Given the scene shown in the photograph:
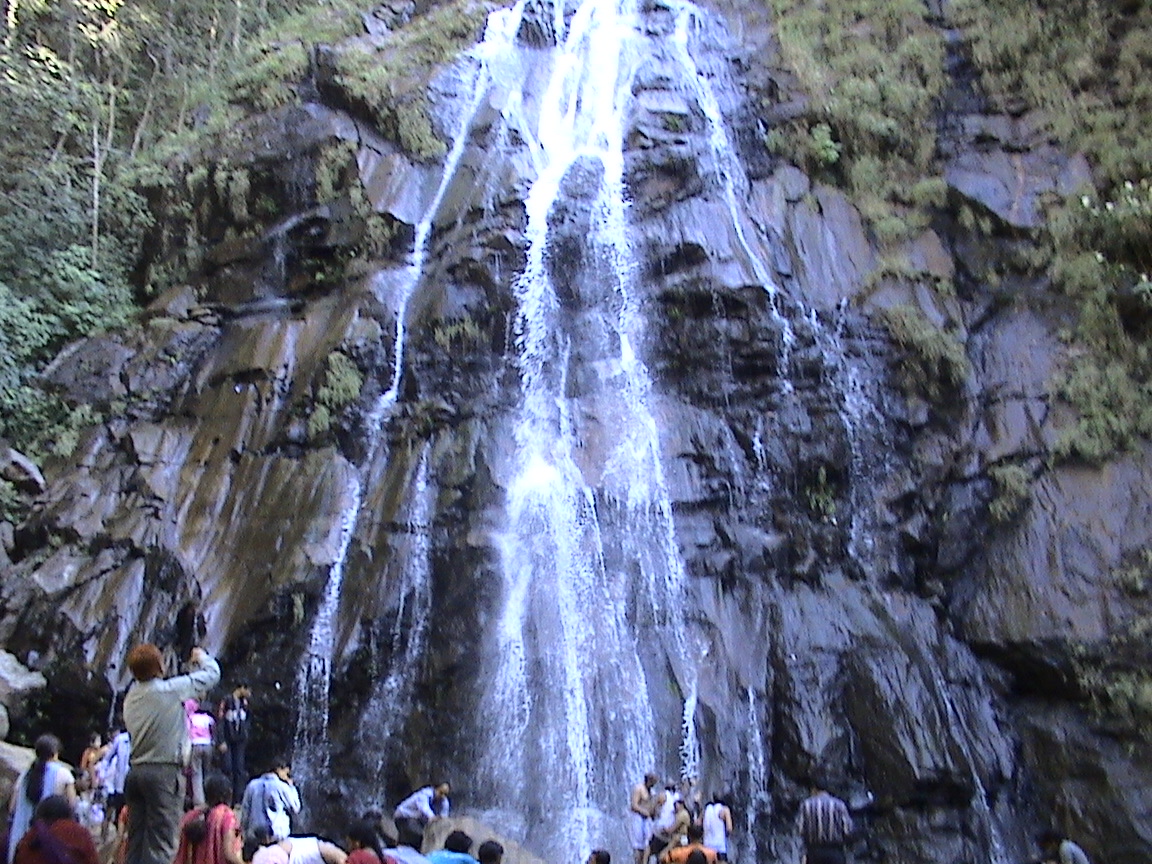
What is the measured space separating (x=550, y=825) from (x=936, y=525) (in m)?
7.06

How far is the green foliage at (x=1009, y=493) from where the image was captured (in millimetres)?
14133

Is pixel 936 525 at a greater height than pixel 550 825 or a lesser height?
greater

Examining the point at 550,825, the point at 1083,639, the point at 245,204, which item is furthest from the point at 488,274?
the point at 1083,639

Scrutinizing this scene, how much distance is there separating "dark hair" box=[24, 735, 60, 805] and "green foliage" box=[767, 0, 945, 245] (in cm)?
1463

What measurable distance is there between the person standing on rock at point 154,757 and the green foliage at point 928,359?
12400mm

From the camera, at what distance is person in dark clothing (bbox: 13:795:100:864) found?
4898 mm

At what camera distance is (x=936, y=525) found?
14.7 metres

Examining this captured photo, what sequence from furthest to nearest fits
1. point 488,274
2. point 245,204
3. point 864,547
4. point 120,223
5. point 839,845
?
1. point 120,223
2. point 245,204
3. point 488,274
4. point 864,547
5. point 839,845

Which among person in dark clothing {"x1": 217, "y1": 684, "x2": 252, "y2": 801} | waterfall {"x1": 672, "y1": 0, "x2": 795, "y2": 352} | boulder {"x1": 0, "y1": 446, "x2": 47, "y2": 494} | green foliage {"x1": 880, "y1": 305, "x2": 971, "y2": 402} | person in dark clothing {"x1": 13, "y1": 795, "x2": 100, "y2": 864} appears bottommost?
person in dark clothing {"x1": 13, "y1": 795, "x2": 100, "y2": 864}

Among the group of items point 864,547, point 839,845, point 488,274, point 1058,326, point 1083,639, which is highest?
point 488,274

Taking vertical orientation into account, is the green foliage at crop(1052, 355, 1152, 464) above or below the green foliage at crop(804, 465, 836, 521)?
above

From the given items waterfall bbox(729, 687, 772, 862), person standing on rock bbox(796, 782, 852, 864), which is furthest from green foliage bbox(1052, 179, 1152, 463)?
person standing on rock bbox(796, 782, 852, 864)

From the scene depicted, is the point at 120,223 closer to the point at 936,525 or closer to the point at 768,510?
the point at 768,510

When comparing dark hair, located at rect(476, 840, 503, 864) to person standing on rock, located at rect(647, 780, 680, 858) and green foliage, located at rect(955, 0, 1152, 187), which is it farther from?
green foliage, located at rect(955, 0, 1152, 187)
